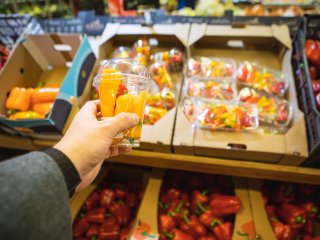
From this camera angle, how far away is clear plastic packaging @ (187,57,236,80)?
138 centimetres

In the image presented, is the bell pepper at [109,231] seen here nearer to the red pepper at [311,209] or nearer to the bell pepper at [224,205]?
the bell pepper at [224,205]

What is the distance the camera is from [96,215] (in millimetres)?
1428

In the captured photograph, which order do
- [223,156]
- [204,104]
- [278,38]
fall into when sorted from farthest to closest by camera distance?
[278,38] → [204,104] → [223,156]

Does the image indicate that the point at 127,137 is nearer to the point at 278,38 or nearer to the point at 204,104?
the point at 204,104

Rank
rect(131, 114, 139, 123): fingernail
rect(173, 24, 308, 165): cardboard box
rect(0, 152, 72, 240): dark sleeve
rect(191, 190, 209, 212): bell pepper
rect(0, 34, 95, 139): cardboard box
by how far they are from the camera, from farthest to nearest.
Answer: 1. rect(191, 190, 209, 212): bell pepper
2. rect(0, 34, 95, 139): cardboard box
3. rect(173, 24, 308, 165): cardboard box
4. rect(131, 114, 139, 123): fingernail
5. rect(0, 152, 72, 240): dark sleeve

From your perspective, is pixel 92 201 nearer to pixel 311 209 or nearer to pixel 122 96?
pixel 122 96

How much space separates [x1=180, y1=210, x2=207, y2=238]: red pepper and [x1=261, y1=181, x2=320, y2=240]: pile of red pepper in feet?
1.15

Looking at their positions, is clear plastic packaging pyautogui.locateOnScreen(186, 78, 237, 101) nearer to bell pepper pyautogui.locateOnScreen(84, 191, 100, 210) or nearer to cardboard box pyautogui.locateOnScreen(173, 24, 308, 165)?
cardboard box pyautogui.locateOnScreen(173, 24, 308, 165)

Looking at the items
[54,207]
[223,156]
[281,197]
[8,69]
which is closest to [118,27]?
[8,69]

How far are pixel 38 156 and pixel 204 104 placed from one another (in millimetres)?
859

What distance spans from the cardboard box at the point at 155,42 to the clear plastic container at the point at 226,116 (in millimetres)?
136

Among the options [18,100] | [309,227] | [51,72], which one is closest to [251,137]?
[309,227]

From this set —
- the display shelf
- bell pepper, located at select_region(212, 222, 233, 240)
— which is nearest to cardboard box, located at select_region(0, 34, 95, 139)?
the display shelf

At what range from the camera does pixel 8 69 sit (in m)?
1.35
